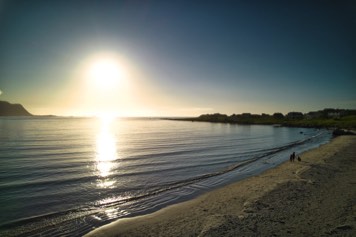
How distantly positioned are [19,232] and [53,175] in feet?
39.2

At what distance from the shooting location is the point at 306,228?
1005 cm

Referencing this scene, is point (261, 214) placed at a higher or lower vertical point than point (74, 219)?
higher

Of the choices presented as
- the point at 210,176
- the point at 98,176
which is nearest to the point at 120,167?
the point at 98,176

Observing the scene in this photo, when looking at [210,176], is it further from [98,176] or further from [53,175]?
[53,175]

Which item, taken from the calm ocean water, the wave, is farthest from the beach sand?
the calm ocean water

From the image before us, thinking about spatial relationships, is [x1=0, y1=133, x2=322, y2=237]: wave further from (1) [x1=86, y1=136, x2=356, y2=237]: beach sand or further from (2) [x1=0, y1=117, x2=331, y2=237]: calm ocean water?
(1) [x1=86, y1=136, x2=356, y2=237]: beach sand

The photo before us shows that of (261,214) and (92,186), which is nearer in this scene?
(261,214)

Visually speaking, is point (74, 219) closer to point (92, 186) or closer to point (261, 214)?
point (92, 186)

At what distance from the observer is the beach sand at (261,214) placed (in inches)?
401

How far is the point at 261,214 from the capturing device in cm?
1197

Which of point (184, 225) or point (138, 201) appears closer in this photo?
point (184, 225)

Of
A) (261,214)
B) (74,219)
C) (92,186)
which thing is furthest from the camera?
(92,186)

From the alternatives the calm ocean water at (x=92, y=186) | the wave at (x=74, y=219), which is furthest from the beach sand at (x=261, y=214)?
the calm ocean water at (x=92, y=186)

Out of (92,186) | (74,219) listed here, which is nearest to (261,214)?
(74,219)
